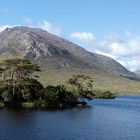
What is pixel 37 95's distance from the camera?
181750 millimetres

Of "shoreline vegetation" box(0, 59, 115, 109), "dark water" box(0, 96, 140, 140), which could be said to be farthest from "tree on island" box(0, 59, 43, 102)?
"dark water" box(0, 96, 140, 140)

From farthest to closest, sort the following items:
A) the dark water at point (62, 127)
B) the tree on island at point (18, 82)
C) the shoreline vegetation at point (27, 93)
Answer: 1. the tree on island at point (18, 82)
2. the shoreline vegetation at point (27, 93)
3. the dark water at point (62, 127)

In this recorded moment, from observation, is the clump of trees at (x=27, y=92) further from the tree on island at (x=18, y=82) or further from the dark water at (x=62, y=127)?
the dark water at (x=62, y=127)

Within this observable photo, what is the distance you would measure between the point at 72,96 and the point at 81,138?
3927 inches

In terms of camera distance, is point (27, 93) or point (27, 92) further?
point (27, 92)

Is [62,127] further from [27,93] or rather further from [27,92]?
[27,92]

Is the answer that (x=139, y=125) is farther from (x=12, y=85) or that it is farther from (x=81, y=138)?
(x=12, y=85)

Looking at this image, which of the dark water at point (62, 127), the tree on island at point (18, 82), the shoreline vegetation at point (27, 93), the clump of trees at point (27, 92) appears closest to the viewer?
the dark water at point (62, 127)

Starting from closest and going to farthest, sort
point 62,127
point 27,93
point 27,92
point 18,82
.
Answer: point 62,127
point 27,93
point 27,92
point 18,82

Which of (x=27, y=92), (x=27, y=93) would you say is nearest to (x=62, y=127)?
(x=27, y=93)

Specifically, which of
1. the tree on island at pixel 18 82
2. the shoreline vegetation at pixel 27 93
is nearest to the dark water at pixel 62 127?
the shoreline vegetation at pixel 27 93

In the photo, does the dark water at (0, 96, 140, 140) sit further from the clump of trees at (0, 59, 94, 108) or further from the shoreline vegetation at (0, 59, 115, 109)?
the clump of trees at (0, 59, 94, 108)

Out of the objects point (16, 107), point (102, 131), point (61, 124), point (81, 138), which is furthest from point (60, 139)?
point (16, 107)

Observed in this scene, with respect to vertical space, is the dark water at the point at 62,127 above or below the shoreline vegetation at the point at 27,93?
below
